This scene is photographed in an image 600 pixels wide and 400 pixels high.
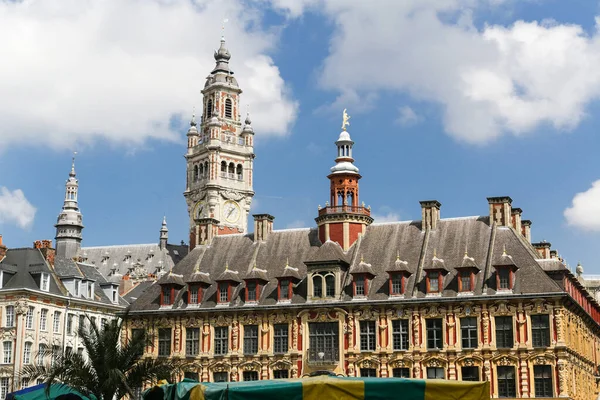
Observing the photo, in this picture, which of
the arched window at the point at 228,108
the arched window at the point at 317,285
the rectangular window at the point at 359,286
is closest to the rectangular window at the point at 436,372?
the rectangular window at the point at 359,286

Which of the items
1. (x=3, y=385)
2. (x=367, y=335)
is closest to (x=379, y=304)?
(x=367, y=335)

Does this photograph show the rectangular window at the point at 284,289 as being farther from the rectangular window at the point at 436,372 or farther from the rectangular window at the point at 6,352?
the rectangular window at the point at 6,352

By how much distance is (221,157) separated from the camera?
12862 cm

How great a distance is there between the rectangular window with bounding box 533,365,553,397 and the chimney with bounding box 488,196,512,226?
9870 mm

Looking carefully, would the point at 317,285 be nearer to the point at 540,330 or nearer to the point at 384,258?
the point at 384,258

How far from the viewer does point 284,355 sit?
58969 mm

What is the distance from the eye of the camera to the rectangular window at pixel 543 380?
53.2 m

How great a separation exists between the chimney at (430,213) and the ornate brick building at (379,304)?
0.08m

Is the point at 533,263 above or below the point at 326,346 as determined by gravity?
above

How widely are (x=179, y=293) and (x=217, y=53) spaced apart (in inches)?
2936

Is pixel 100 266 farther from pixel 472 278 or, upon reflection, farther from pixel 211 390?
pixel 211 390

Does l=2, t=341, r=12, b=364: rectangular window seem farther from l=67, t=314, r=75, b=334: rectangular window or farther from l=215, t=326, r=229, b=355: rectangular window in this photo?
l=215, t=326, r=229, b=355: rectangular window

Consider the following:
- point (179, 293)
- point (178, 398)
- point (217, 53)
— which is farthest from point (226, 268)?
point (217, 53)

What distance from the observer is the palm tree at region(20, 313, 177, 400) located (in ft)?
115
